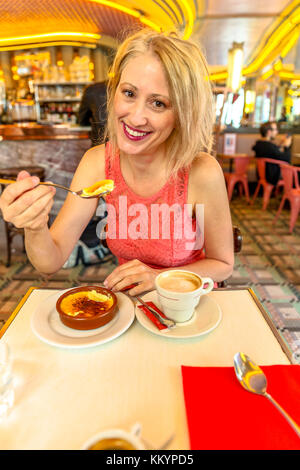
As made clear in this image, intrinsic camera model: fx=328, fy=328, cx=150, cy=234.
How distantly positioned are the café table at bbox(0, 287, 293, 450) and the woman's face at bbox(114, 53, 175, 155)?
66 cm

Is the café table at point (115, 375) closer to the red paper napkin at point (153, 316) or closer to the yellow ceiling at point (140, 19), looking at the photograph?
the red paper napkin at point (153, 316)

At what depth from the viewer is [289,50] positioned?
9.05 m

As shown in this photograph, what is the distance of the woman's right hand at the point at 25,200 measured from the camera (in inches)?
33.7

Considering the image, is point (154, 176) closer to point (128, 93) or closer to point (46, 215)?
point (128, 93)

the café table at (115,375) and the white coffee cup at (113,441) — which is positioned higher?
the white coffee cup at (113,441)

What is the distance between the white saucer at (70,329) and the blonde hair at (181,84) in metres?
0.73

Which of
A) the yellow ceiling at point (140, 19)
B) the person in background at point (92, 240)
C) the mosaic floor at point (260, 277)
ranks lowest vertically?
the mosaic floor at point (260, 277)

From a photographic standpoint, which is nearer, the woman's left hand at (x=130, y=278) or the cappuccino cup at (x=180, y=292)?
the cappuccino cup at (x=180, y=292)

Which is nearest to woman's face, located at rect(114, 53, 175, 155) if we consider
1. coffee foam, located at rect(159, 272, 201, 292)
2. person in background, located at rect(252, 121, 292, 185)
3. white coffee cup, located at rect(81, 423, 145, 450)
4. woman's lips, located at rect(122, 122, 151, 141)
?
woman's lips, located at rect(122, 122, 151, 141)

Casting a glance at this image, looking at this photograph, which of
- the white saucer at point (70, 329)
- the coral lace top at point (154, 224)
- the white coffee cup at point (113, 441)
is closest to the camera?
the white coffee cup at point (113, 441)

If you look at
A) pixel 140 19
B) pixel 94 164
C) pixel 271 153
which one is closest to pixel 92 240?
pixel 94 164

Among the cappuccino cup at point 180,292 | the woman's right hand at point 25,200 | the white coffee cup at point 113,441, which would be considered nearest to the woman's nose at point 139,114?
the woman's right hand at point 25,200

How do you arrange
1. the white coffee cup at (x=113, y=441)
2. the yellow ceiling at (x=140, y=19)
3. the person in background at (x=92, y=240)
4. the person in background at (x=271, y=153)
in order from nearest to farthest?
1. the white coffee cup at (x=113, y=441)
2. the person in background at (x=92, y=240)
3. the yellow ceiling at (x=140, y=19)
4. the person in background at (x=271, y=153)
